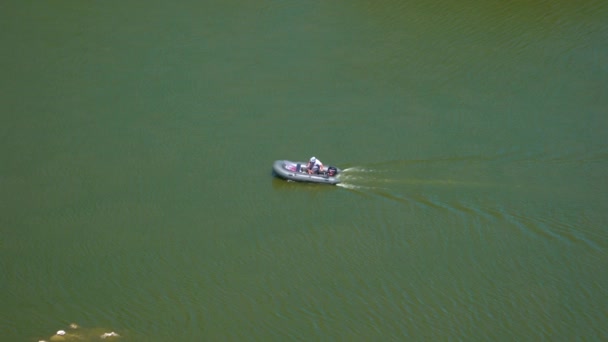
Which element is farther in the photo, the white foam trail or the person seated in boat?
the white foam trail

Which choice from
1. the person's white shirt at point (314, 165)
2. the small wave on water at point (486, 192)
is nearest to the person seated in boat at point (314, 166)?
the person's white shirt at point (314, 165)

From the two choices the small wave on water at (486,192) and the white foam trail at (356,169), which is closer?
the small wave on water at (486,192)

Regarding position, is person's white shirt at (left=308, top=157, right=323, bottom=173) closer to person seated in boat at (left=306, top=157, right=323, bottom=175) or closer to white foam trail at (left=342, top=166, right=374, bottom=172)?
person seated in boat at (left=306, top=157, right=323, bottom=175)

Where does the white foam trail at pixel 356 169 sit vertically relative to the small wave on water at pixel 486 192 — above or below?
above

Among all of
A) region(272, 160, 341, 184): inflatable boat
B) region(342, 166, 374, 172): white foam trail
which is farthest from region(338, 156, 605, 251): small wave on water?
region(272, 160, 341, 184): inflatable boat

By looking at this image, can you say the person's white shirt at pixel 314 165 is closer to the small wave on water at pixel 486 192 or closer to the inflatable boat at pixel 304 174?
the inflatable boat at pixel 304 174
